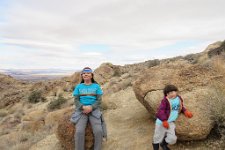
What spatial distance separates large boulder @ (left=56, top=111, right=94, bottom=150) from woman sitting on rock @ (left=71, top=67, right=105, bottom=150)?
222 mm

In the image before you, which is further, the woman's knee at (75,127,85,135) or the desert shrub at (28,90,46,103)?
the desert shrub at (28,90,46,103)

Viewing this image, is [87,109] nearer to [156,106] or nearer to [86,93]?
[86,93]

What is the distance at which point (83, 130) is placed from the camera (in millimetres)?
6363

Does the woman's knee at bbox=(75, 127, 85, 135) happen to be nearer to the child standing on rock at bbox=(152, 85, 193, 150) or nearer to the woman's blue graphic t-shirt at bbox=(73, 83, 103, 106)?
the woman's blue graphic t-shirt at bbox=(73, 83, 103, 106)

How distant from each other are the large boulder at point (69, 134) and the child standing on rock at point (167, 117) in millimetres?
1611

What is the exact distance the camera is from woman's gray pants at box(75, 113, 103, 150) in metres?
6.36

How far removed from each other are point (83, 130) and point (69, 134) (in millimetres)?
742

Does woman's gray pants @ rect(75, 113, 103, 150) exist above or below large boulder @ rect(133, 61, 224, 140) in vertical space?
below


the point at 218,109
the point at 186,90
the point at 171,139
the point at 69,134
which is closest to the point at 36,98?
the point at 69,134

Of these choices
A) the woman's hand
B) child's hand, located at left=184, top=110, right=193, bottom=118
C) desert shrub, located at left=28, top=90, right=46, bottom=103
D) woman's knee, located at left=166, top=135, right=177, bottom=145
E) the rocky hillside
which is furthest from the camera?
desert shrub, located at left=28, top=90, right=46, bottom=103

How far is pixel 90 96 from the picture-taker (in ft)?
21.5

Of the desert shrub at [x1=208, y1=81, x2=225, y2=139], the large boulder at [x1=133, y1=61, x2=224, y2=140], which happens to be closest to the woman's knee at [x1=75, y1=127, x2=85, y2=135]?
the large boulder at [x1=133, y1=61, x2=224, y2=140]

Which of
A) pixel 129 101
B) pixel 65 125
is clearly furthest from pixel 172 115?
pixel 129 101

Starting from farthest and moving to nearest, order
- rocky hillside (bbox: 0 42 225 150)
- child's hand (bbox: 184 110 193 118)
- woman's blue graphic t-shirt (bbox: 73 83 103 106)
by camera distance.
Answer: woman's blue graphic t-shirt (bbox: 73 83 103 106) → rocky hillside (bbox: 0 42 225 150) → child's hand (bbox: 184 110 193 118)
